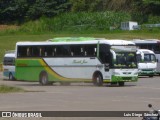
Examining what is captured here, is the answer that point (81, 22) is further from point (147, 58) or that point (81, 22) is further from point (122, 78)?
point (122, 78)

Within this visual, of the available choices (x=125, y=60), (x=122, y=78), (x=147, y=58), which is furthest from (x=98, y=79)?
(x=147, y=58)

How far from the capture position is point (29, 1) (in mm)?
90375

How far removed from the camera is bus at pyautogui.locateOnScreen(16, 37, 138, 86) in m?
37.7

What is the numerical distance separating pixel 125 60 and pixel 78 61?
3007 millimetres

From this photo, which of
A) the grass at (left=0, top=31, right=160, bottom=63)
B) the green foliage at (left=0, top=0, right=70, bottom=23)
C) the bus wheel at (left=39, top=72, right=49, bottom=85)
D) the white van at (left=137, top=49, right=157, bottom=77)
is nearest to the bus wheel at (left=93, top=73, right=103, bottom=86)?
the bus wheel at (left=39, top=72, right=49, bottom=85)

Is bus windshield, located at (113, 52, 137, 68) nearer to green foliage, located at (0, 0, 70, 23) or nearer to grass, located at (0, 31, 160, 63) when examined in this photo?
grass, located at (0, 31, 160, 63)

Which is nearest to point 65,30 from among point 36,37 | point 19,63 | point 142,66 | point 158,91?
Result: point 36,37

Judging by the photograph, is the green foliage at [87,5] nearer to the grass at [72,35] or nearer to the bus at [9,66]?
the grass at [72,35]

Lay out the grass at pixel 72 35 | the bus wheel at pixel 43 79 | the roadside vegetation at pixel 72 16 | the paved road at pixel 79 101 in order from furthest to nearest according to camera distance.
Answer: the roadside vegetation at pixel 72 16 → the grass at pixel 72 35 → the bus wheel at pixel 43 79 → the paved road at pixel 79 101

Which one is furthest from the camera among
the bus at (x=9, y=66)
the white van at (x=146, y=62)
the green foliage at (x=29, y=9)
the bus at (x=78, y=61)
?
the green foliage at (x=29, y=9)

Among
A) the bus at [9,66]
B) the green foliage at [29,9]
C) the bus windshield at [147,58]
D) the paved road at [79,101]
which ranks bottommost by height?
the bus at [9,66]

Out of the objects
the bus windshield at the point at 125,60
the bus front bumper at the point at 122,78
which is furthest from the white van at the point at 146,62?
the bus front bumper at the point at 122,78

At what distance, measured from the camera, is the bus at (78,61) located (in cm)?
3772

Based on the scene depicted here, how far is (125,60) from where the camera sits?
3809 centimetres
